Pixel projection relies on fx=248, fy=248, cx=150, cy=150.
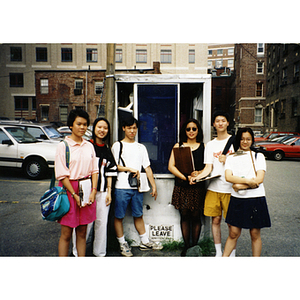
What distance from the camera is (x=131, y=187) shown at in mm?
3061

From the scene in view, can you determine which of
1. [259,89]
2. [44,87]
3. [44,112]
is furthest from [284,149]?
[259,89]

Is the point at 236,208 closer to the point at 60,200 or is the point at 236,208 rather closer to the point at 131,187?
the point at 131,187

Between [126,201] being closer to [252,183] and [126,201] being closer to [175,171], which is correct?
[175,171]

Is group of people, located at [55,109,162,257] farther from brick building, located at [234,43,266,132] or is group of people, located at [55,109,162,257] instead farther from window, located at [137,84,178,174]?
brick building, located at [234,43,266,132]

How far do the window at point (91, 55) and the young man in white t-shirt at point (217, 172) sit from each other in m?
23.2

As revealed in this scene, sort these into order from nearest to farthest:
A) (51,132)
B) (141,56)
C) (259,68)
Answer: (51,132), (141,56), (259,68)

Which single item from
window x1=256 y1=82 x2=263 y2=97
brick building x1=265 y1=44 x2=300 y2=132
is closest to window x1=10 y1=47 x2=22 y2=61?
brick building x1=265 y1=44 x2=300 y2=132

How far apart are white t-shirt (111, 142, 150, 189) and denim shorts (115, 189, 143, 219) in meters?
0.08

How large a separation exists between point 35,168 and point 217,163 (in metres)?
5.74

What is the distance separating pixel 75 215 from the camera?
257cm

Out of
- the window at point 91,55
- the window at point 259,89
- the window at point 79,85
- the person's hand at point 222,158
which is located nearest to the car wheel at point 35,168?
the person's hand at point 222,158

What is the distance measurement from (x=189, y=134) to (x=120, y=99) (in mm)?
1502

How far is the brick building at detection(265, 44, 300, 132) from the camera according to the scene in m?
15.1
